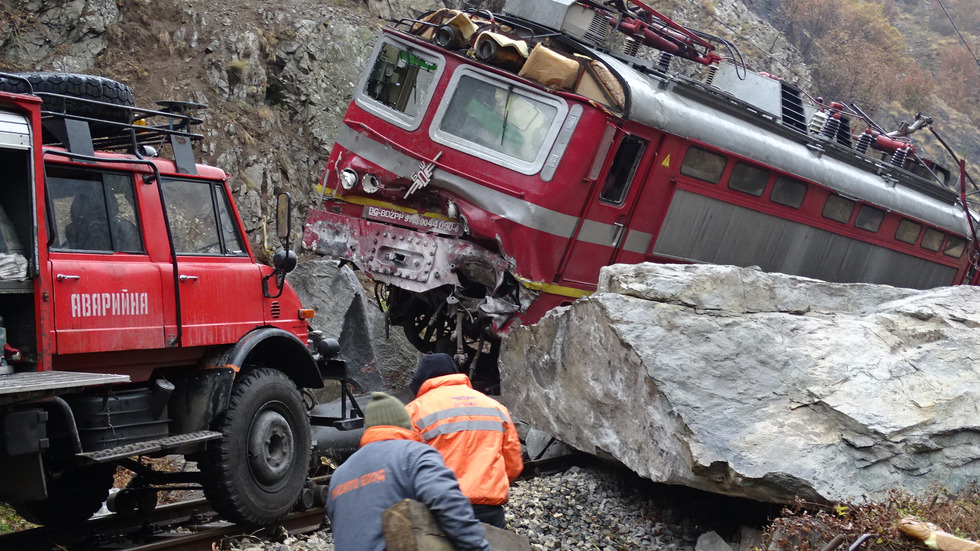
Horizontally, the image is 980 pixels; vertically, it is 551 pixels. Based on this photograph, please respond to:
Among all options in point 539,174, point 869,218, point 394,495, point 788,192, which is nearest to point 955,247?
point 869,218

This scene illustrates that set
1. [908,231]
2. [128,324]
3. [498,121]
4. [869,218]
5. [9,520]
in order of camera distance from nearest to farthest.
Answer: [128,324] < [9,520] < [498,121] < [869,218] < [908,231]

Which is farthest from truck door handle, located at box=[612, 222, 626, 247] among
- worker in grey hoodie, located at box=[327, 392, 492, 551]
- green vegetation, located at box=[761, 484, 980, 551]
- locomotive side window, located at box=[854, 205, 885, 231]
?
worker in grey hoodie, located at box=[327, 392, 492, 551]

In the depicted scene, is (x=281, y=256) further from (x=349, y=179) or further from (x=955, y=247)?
(x=955, y=247)

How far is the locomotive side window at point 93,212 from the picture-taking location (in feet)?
16.2

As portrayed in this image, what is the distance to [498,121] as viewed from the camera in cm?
880

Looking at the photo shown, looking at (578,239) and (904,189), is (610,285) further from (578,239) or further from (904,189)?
(904,189)

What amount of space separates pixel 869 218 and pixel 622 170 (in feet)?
14.9

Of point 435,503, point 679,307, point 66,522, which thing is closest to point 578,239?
point 679,307

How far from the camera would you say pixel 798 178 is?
33.9 ft

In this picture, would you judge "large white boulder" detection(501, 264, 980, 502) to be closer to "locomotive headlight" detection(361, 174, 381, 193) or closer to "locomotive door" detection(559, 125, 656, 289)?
"locomotive door" detection(559, 125, 656, 289)

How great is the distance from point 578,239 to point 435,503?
19.6 feet

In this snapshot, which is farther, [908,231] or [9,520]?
[908,231]

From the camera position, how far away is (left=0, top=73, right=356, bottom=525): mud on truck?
4.46 meters

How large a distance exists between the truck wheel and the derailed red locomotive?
2.86 m
